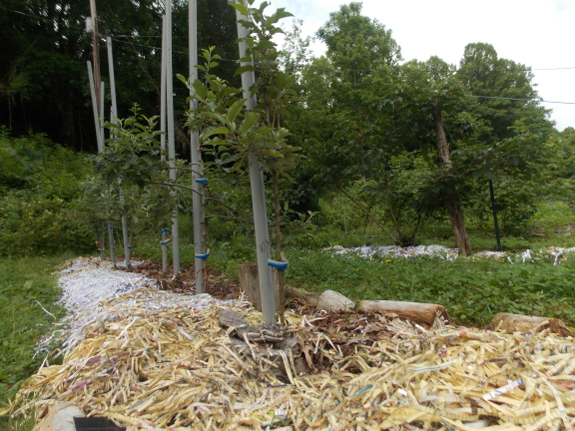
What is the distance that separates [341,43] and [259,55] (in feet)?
72.9

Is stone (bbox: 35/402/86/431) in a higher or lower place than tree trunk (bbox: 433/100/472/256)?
lower

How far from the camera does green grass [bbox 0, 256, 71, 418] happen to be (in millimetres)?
1785

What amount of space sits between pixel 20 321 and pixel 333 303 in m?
2.23

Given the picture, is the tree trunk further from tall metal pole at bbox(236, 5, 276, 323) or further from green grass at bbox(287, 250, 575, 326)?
tall metal pole at bbox(236, 5, 276, 323)

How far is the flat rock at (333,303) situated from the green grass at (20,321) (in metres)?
1.64

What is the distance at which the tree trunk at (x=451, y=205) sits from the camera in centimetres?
507

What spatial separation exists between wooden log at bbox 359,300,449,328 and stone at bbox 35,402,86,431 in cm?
151

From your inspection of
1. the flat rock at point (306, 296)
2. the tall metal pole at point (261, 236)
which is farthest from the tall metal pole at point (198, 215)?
the tall metal pole at point (261, 236)

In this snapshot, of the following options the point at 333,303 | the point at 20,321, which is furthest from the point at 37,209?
the point at 333,303

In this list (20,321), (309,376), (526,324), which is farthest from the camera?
(20,321)

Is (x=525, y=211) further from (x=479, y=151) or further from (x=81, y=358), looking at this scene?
(x=81, y=358)

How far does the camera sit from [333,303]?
231 centimetres

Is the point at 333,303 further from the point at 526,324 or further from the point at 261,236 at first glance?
the point at 526,324

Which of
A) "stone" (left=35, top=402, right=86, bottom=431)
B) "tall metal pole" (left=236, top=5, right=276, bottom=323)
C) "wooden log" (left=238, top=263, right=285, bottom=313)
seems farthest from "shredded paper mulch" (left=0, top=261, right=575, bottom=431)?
"wooden log" (left=238, top=263, right=285, bottom=313)
